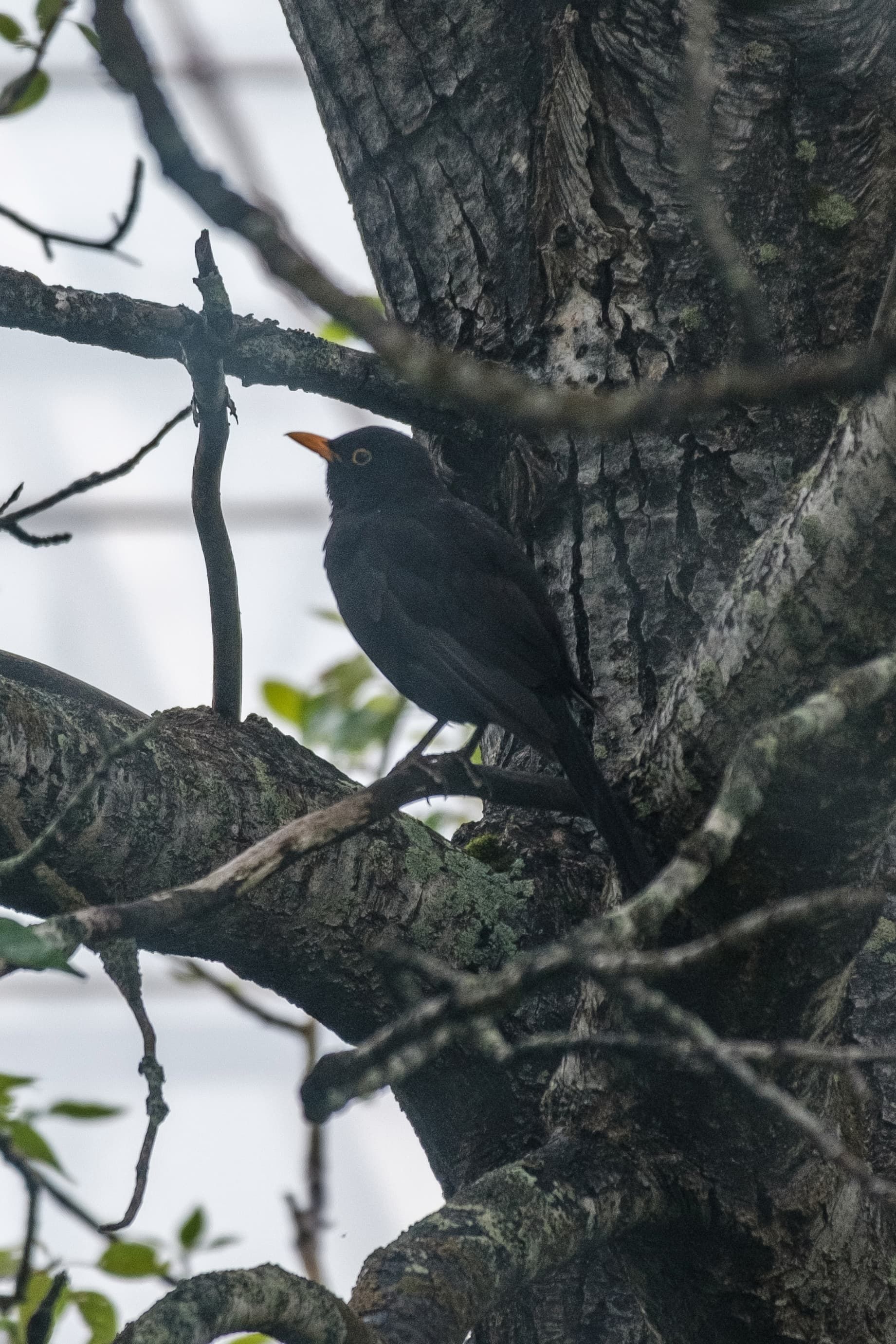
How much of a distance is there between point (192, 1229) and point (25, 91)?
8.47 feet

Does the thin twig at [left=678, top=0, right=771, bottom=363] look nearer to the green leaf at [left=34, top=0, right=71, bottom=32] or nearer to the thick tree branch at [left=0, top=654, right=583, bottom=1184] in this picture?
the thick tree branch at [left=0, top=654, right=583, bottom=1184]

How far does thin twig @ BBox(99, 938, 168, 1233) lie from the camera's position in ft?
6.09

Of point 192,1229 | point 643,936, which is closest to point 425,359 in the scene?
point 643,936

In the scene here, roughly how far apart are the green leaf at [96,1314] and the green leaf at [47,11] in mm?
2527

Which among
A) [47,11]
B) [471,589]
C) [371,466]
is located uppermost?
[371,466]

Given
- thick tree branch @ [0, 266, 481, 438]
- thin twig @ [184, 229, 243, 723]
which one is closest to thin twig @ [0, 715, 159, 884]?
thin twig @ [184, 229, 243, 723]

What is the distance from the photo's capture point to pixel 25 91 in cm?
270

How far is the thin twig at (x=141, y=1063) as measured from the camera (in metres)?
1.86

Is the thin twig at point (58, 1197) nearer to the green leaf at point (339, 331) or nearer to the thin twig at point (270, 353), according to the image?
the thin twig at point (270, 353)

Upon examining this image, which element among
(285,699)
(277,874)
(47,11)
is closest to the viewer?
(277,874)

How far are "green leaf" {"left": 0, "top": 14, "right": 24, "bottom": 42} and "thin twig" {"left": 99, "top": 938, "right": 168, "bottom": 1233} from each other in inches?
76.8

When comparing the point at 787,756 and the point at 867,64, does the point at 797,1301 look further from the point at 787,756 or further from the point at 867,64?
the point at 867,64

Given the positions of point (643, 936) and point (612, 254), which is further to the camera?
point (612, 254)

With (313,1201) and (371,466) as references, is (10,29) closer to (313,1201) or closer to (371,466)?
(371,466)
